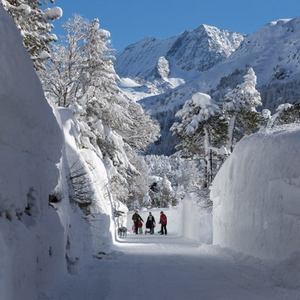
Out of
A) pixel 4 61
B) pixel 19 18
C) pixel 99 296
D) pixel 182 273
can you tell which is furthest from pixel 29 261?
pixel 19 18

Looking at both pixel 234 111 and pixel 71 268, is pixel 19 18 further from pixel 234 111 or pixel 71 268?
pixel 234 111

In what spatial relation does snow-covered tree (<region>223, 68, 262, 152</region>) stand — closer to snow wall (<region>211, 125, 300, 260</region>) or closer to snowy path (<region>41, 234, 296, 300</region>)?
snow wall (<region>211, 125, 300, 260</region>)

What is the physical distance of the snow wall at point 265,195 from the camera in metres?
7.91

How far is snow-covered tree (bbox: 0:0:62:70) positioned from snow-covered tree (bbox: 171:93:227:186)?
1604cm

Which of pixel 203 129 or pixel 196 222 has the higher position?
pixel 203 129

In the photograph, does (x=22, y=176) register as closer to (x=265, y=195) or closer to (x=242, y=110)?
(x=265, y=195)

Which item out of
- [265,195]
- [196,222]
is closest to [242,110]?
[196,222]

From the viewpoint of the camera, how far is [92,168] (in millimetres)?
15648

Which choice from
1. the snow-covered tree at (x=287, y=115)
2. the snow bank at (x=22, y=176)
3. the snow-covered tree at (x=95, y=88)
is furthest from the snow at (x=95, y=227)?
the snow-covered tree at (x=287, y=115)

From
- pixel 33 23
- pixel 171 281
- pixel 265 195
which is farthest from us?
pixel 33 23

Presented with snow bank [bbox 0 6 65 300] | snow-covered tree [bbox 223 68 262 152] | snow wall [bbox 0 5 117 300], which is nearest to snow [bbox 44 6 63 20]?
snow wall [bbox 0 5 117 300]

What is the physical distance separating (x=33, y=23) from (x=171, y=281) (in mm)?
10802

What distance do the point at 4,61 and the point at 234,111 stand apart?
1135 inches

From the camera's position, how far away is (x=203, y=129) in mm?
31156
